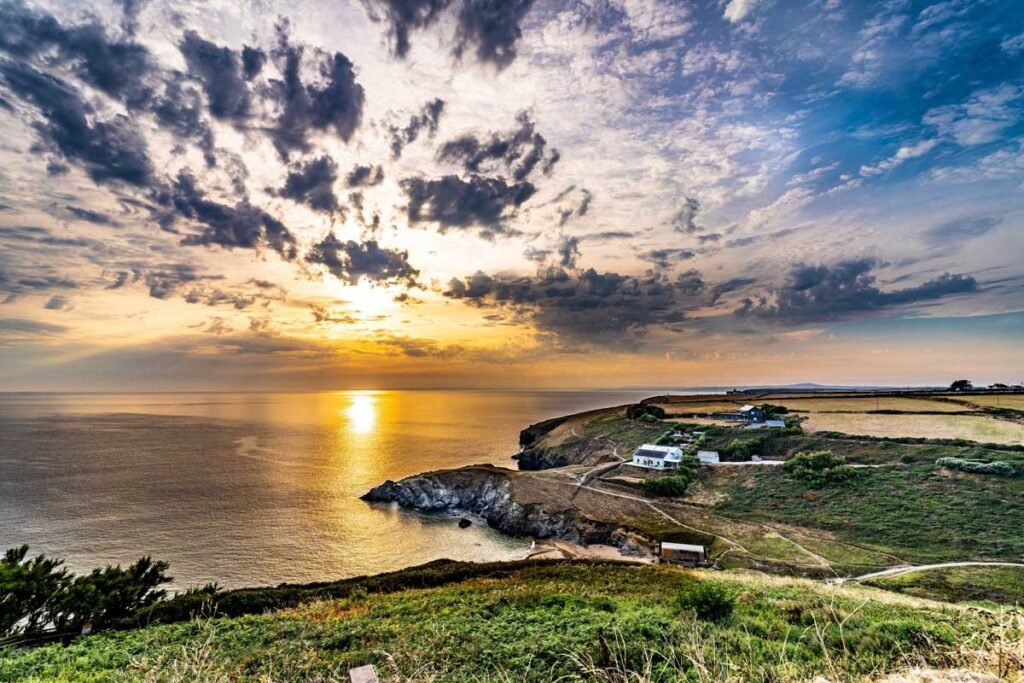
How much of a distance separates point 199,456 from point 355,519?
51388 millimetres

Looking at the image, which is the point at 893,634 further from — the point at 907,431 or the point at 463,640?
the point at 907,431

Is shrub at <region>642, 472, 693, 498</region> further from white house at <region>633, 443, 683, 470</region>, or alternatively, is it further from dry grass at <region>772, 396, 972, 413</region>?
dry grass at <region>772, 396, 972, 413</region>

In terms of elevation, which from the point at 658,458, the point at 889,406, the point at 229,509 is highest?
the point at 889,406

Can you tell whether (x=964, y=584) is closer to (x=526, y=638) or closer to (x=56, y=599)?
(x=526, y=638)

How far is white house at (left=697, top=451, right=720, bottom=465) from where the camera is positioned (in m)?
54.9

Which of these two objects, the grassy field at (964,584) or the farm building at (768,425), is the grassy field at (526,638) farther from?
the farm building at (768,425)

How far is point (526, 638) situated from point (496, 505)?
38.0 metres

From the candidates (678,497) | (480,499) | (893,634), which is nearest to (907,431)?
(678,497)

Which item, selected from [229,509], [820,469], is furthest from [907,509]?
[229,509]

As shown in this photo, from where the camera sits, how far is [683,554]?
31.9 m

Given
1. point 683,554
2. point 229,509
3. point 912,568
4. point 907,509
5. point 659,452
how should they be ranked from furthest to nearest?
point 659,452 → point 229,509 → point 907,509 → point 683,554 → point 912,568

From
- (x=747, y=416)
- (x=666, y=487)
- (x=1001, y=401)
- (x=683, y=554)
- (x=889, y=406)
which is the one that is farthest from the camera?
(x=889, y=406)

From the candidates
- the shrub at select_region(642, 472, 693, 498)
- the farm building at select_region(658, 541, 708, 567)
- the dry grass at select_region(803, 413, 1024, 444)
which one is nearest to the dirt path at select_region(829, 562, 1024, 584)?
the farm building at select_region(658, 541, 708, 567)

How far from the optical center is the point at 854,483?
41188mm
